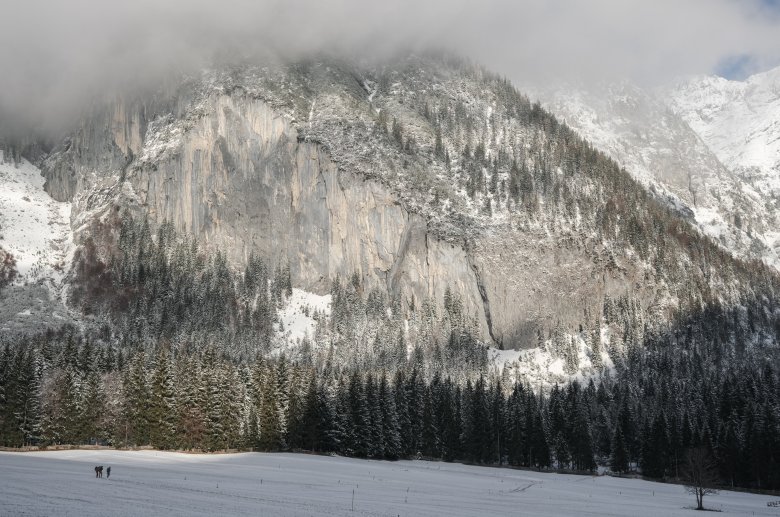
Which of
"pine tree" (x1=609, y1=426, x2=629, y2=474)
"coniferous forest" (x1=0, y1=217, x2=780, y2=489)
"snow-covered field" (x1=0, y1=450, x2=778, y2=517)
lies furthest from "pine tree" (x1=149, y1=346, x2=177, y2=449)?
"pine tree" (x1=609, y1=426, x2=629, y2=474)

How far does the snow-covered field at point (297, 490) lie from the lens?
40.5 m

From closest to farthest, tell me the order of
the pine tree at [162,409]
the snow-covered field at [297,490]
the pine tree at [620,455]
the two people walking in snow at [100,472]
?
the snow-covered field at [297,490] < the two people walking in snow at [100,472] < the pine tree at [162,409] < the pine tree at [620,455]

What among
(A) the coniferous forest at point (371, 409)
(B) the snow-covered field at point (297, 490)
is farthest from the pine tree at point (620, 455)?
(B) the snow-covered field at point (297, 490)

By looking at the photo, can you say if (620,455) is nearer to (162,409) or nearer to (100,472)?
(162,409)

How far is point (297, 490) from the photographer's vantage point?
52875 mm

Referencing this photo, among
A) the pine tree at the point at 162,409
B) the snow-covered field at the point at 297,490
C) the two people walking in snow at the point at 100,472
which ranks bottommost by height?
the snow-covered field at the point at 297,490

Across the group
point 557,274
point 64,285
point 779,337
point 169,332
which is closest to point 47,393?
point 169,332

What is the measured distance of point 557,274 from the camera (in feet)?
655

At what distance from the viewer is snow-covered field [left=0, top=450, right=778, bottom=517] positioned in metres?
40.5

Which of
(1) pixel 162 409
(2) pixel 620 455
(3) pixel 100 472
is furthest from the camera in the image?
(2) pixel 620 455

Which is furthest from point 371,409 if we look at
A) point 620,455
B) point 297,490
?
point 297,490

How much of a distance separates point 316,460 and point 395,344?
334ft

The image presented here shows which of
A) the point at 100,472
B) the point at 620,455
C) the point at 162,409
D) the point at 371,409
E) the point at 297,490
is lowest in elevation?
the point at 297,490

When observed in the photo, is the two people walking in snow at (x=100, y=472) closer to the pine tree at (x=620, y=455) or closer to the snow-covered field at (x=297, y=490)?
the snow-covered field at (x=297, y=490)
